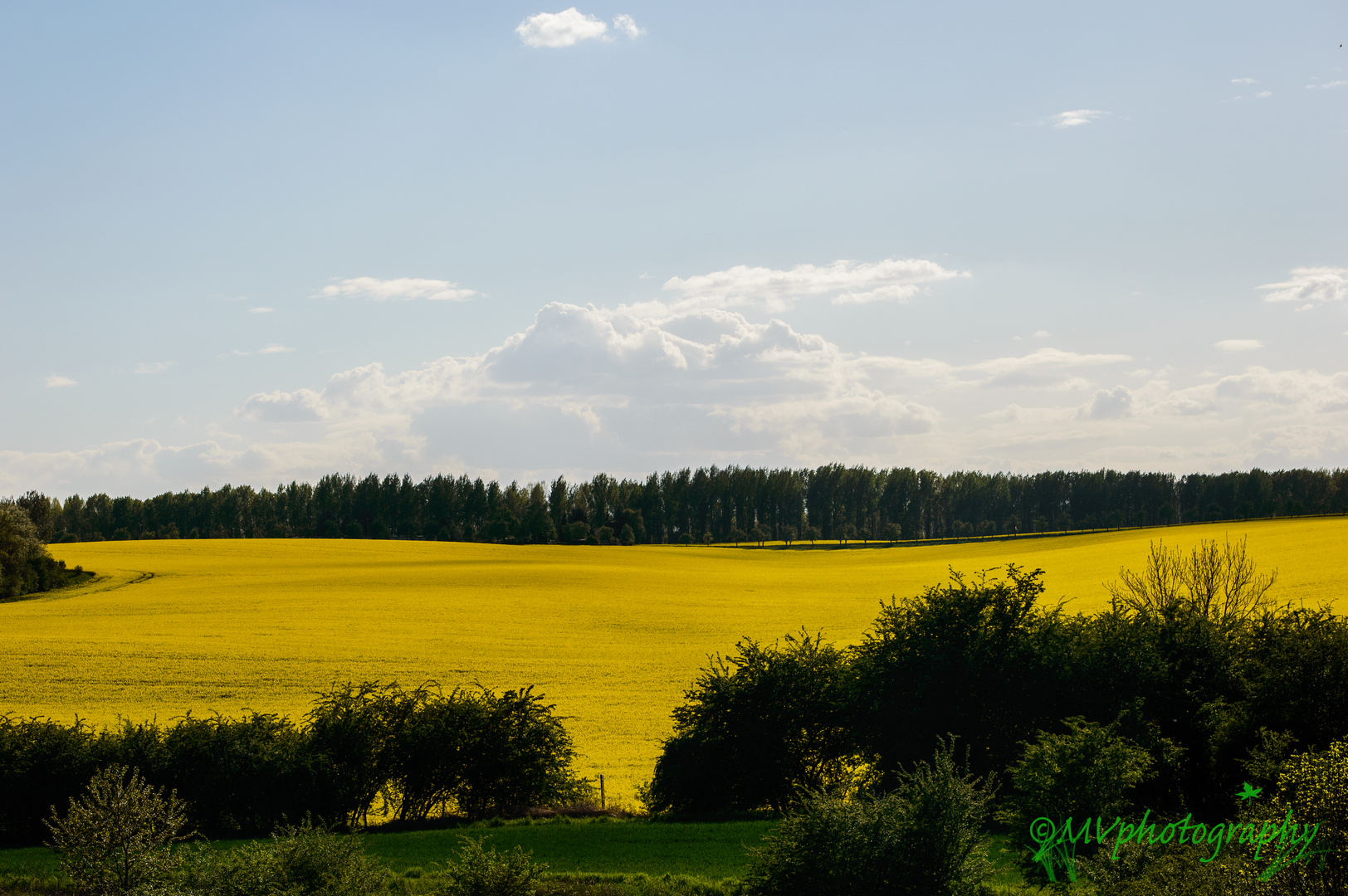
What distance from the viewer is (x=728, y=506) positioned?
Result: 145m

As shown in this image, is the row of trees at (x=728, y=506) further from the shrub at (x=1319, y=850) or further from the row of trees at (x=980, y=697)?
the shrub at (x=1319, y=850)

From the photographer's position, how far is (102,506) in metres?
141

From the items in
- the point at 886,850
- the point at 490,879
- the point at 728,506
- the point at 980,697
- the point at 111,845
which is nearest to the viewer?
the point at 111,845

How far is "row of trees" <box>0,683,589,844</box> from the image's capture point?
2205 centimetres

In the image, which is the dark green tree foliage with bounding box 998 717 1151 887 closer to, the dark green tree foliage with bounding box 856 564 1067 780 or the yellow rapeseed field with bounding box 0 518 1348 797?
the dark green tree foliage with bounding box 856 564 1067 780

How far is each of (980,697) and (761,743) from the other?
18.9 feet

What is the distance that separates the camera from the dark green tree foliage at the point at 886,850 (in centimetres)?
1224

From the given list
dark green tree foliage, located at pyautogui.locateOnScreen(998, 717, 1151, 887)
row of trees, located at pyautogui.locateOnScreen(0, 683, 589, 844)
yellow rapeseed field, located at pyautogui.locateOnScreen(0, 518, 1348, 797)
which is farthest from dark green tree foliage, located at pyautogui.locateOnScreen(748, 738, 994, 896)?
yellow rapeseed field, located at pyautogui.locateOnScreen(0, 518, 1348, 797)

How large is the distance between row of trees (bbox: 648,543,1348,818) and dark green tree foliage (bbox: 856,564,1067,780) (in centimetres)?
3

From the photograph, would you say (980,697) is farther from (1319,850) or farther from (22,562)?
(22,562)

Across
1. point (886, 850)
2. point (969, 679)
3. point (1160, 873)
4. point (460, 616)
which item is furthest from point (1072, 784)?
point (460, 616)

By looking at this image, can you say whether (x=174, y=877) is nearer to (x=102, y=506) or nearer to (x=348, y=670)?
(x=348, y=670)

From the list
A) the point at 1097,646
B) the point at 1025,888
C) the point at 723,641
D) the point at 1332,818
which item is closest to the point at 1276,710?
the point at 1097,646
